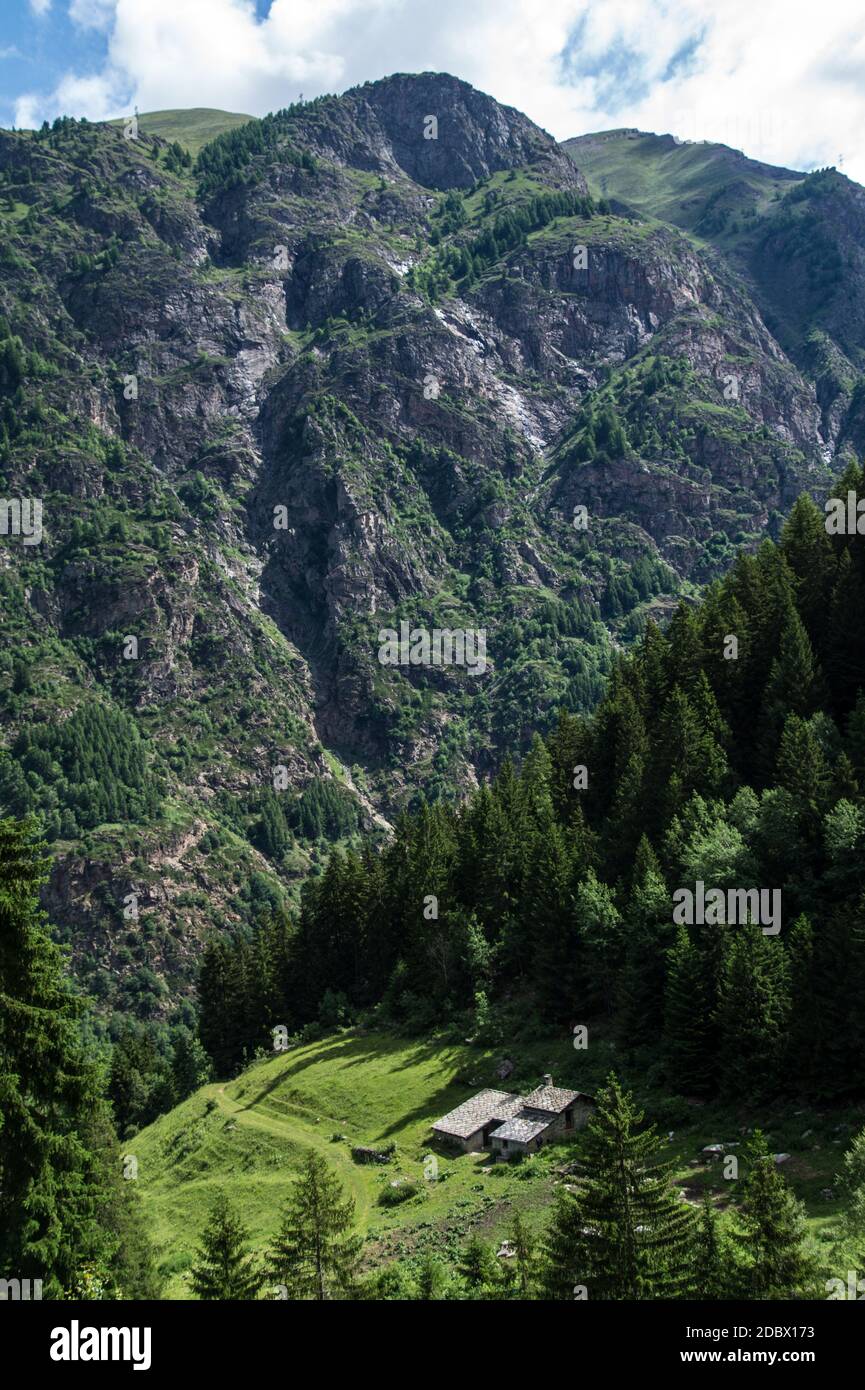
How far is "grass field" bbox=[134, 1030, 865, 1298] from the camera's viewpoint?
183 ft

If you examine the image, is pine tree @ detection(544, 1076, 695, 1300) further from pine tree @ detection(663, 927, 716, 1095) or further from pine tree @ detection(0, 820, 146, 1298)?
pine tree @ detection(663, 927, 716, 1095)

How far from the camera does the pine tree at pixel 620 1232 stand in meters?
31.1

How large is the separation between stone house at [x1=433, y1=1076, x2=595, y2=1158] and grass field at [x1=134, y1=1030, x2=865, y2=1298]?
1.40m

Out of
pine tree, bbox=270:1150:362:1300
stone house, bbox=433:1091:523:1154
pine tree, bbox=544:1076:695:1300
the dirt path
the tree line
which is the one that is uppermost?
the tree line

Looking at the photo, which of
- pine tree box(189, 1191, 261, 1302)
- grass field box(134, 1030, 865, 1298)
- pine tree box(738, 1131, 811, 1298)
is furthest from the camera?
grass field box(134, 1030, 865, 1298)

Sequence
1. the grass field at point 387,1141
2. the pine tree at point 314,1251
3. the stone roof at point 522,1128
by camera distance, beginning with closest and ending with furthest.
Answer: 1. the pine tree at point 314,1251
2. the grass field at point 387,1141
3. the stone roof at point 522,1128

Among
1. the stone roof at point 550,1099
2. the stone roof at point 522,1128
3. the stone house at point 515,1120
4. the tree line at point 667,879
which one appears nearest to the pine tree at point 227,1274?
the stone roof at point 522,1128

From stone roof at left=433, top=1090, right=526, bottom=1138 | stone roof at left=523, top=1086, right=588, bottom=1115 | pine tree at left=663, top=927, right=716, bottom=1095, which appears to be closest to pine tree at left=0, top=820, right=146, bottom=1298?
stone roof at left=523, top=1086, right=588, bottom=1115

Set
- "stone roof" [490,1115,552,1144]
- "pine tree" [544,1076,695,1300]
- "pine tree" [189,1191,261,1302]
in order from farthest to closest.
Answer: "stone roof" [490,1115,552,1144]
"pine tree" [189,1191,261,1302]
"pine tree" [544,1076,695,1300]

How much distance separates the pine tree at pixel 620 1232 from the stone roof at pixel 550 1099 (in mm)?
36662

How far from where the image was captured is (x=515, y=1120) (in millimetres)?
71125

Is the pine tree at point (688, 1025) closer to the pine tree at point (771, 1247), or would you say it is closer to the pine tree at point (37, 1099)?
the pine tree at point (771, 1247)

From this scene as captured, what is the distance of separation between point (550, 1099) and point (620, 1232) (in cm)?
4052
